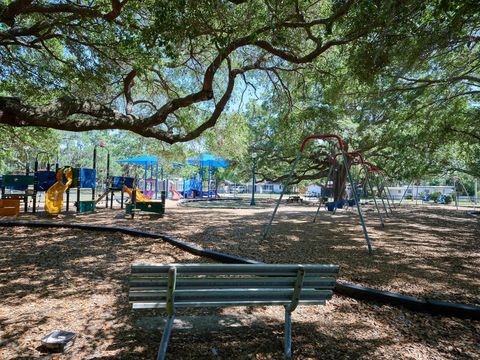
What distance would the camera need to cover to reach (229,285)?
92.0 inches

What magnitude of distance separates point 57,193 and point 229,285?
9.89m

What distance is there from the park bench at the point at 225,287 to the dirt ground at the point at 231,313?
13.2 inches

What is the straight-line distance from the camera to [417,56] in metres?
6.00

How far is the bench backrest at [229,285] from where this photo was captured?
85.8 inches

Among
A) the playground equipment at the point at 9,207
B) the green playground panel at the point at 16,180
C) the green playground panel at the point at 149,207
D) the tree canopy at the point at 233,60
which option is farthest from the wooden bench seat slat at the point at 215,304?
the green playground panel at the point at 16,180

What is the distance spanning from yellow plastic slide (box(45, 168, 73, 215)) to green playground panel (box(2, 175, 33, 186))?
2.96 ft

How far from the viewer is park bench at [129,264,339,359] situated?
7.16 ft

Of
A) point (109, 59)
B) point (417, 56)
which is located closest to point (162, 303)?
point (417, 56)

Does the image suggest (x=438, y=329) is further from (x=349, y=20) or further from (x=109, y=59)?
(x=109, y=59)

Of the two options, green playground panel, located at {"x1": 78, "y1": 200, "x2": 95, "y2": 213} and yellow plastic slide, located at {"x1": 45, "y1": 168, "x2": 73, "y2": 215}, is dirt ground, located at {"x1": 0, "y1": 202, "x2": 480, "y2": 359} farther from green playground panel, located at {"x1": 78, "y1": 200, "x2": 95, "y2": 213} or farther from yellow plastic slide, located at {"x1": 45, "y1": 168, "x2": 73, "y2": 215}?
green playground panel, located at {"x1": 78, "y1": 200, "x2": 95, "y2": 213}

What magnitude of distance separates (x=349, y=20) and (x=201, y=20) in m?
2.77

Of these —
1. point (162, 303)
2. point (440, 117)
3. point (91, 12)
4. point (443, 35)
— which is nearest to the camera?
point (162, 303)

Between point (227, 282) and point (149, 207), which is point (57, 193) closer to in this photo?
point (149, 207)

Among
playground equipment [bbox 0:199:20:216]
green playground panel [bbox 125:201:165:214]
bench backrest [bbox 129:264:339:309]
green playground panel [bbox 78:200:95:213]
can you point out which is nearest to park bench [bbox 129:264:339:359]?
bench backrest [bbox 129:264:339:309]
